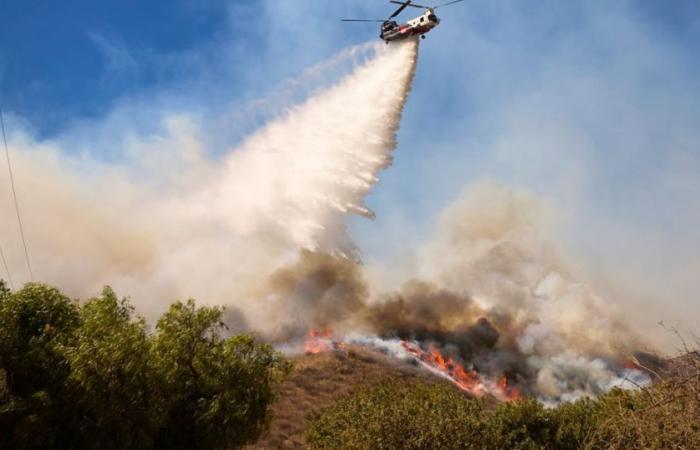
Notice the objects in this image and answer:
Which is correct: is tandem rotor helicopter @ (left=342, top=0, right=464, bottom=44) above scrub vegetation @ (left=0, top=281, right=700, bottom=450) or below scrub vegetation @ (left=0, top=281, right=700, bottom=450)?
above

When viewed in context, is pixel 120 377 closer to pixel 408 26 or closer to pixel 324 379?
pixel 408 26

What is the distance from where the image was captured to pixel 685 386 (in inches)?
480

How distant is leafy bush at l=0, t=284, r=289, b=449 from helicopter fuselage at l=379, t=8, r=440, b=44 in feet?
111

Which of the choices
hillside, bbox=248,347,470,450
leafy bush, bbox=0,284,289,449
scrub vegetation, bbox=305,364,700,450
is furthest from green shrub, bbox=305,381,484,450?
hillside, bbox=248,347,470,450

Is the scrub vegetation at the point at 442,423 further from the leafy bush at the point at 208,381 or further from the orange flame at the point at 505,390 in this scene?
the orange flame at the point at 505,390

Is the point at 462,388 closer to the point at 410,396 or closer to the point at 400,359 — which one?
the point at 400,359

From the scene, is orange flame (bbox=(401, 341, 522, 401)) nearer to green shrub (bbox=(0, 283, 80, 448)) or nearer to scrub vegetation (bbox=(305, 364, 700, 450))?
scrub vegetation (bbox=(305, 364, 700, 450))

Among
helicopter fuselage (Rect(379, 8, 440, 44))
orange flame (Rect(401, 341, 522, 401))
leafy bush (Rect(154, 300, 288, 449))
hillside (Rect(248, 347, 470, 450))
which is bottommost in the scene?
orange flame (Rect(401, 341, 522, 401))

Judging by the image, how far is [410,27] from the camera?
54750 millimetres

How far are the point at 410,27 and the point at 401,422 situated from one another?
119 feet

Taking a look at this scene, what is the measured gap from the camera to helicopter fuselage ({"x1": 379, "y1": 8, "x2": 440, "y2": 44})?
53625 mm

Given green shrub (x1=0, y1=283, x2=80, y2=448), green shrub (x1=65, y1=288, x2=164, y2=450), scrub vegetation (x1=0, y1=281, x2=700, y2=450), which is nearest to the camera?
scrub vegetation (x1=0, y1=281, x2=700, y2=450)

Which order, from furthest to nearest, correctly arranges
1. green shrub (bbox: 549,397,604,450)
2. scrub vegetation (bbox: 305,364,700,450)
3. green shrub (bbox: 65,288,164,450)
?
1. green shrub (bbox: 549,397,604,450)
2. scrub vegetation (bbox: 305,364,700,450)
3. green shrub (bbox: 65,288,164,450)

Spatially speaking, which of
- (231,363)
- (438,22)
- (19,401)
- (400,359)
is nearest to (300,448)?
(400,359)
